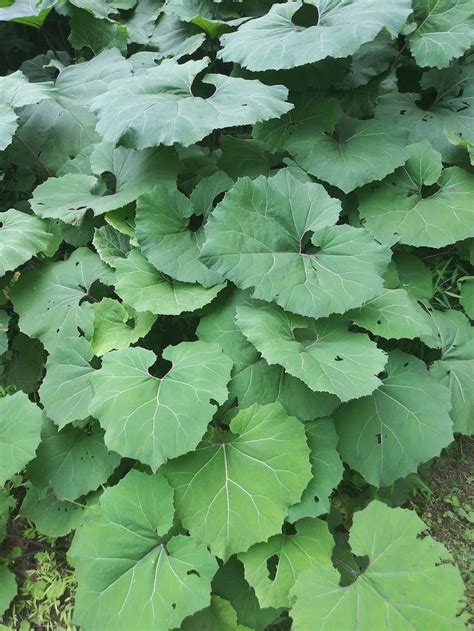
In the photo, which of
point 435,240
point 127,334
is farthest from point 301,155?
point 127,334

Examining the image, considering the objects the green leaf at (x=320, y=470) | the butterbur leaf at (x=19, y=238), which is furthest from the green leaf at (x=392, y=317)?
the butterbur leaf at (x=19, y=238)

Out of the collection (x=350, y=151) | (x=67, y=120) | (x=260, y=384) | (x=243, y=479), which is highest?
(x=67, y=120)

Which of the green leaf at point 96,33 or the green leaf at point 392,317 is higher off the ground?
the green leaf at point 96,33

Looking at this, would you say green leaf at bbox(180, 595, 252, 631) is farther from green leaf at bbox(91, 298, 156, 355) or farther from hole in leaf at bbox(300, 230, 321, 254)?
hole in leaf at bbox(300, 230, 321, 254)

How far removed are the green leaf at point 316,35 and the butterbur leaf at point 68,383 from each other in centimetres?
158

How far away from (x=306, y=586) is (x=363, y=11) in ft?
8.43

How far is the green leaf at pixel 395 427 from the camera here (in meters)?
1.95

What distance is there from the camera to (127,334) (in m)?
2.23

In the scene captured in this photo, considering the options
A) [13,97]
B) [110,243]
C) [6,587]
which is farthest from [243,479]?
[13,97]

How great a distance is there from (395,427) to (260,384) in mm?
565

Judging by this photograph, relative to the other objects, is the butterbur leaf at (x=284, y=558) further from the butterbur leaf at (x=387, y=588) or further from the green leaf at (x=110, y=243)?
the green leaf at (x=110, y=243)

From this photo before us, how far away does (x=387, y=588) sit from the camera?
62.1 inches

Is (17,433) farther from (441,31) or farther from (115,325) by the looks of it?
(441,31)

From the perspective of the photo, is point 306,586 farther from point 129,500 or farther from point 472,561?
point 472,561
